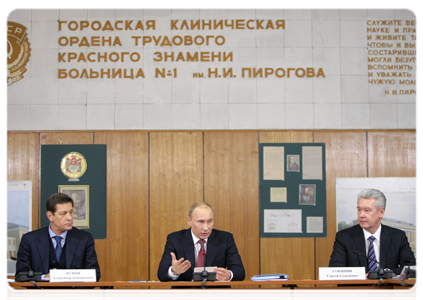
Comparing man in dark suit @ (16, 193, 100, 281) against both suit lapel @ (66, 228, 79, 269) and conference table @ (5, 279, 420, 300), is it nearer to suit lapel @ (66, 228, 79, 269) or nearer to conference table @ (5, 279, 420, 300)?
suit lapel @ (66, 228, 79, 269)

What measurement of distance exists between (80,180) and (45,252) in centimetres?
178

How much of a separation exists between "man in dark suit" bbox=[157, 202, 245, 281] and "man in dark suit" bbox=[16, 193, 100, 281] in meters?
0.64

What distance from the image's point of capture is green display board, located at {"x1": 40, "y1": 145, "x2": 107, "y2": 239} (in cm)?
495

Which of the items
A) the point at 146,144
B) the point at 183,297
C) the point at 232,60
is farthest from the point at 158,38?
the point at 183,297

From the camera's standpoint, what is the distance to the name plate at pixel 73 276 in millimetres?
2742

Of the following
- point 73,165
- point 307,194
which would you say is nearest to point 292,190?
point 307,194

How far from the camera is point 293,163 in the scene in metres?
5.06

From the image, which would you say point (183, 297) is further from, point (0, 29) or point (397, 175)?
point (397, 175)

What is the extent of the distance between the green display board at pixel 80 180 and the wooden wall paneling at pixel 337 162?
2.71 metres

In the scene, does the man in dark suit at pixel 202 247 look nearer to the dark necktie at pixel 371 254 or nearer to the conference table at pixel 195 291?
the conference table at pixel 195 291

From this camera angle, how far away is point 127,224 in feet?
16.3

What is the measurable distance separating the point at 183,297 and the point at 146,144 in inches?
104

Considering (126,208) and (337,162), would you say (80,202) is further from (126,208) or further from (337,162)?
(337,162)

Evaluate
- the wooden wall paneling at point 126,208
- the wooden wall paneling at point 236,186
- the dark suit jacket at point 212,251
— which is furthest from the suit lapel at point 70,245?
the wooden wall paneling at point 236,186
